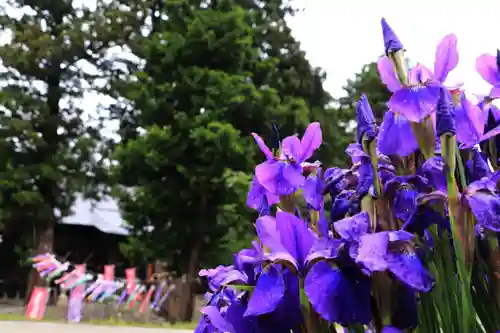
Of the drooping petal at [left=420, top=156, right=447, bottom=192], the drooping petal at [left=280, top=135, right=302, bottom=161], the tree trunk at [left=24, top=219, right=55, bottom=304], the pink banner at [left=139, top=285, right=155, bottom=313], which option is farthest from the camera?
the tree trunk at [left=24, top=219, right=55, bottom=304]

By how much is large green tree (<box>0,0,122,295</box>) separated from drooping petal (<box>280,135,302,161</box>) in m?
16.5

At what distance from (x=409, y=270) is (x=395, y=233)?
0.13ft

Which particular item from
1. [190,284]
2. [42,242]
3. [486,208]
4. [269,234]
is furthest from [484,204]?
[42,242]

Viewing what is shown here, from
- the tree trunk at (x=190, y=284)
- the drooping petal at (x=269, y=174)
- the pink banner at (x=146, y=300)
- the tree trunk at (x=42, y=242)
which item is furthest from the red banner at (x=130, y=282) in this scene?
the drooping petal at (x=269, y=174)

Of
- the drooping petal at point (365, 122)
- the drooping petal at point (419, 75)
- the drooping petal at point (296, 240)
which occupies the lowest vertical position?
the drooping petal at point (296, 240)

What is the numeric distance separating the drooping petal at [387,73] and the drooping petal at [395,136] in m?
0.03

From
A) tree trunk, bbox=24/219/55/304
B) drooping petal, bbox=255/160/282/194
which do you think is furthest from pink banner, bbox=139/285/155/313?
drooping petal, bbox=255/160/282/194

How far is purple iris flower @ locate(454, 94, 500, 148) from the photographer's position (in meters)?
0.79

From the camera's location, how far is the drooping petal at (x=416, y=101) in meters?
0.70

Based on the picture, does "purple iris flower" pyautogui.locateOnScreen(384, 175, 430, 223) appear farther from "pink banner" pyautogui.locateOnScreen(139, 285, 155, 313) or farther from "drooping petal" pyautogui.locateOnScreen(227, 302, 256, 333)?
"pink banner" pyautogui.locateOnScreen(139, 285, 155, 313)

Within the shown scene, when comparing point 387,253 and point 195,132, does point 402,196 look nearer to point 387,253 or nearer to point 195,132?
point 387,253

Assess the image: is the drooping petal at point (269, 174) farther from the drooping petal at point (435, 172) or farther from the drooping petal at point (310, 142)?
the drooping petal at point (435, 172)

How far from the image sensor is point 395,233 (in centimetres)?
66

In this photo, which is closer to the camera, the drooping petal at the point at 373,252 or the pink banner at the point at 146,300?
the drooping petal at the point at 373,252
